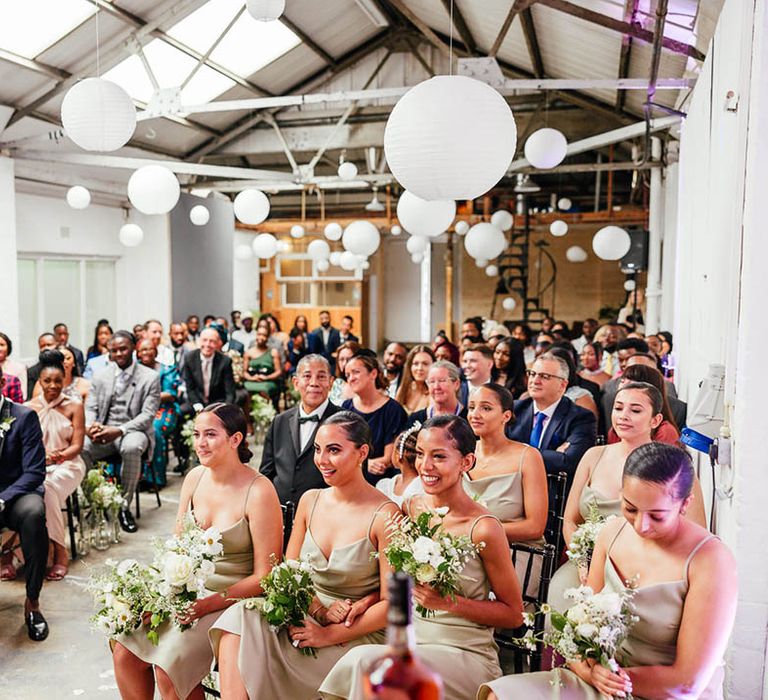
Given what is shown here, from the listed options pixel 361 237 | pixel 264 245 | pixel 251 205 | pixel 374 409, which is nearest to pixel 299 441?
pixel 374 409

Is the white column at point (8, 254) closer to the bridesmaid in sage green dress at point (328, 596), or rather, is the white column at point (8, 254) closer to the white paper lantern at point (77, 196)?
the white paper lantern at point (77, 196)

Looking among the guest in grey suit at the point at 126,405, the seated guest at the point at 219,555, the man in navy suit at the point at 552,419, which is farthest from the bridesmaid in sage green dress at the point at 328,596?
the guest in grey suit at the point at 126,405

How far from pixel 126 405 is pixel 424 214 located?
9.46 ft

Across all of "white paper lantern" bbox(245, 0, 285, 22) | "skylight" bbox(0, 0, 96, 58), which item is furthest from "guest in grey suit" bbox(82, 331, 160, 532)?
"skylight" bbox(0, 0, 96, 58)

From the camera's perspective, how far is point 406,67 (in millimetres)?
12297

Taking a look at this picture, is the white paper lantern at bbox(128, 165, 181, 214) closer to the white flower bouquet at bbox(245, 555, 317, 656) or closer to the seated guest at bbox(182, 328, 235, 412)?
the seated guest at bbox(182, 328, 235, 412)

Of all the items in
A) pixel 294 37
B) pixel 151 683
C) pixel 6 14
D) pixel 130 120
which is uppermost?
pixel 294 37

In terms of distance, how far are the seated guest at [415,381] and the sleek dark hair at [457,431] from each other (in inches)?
103

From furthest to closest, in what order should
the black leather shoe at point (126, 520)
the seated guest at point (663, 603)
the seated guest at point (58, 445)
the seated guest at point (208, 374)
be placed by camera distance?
1. the seated guest at point (208, 374)
2. the black leather shoe at point (126, 520)
3. the seated guest at point (58, 445)
4. the seated guest at point (663, 603)

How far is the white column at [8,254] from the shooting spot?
898 centimetres

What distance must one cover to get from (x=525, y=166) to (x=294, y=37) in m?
3.79

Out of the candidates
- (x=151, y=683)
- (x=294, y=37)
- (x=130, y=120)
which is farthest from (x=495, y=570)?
(x=294, y=37)

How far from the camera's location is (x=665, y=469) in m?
2.09

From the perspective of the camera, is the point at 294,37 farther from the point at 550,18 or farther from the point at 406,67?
the point at 550,18
